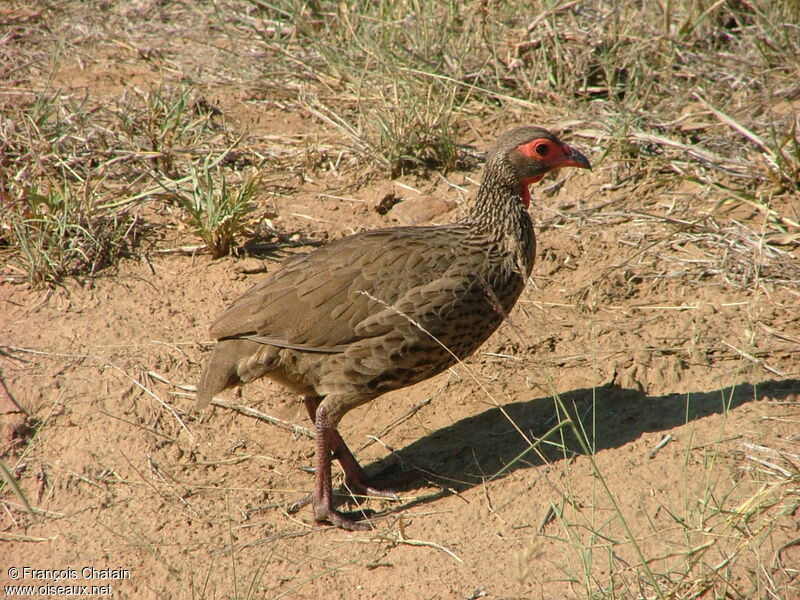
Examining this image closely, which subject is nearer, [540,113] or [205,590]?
[205,590]

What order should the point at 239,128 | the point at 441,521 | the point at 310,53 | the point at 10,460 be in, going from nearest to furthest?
the point at 441,521 → the point at 10,460 → the point at 239,128 → the point at 310,53

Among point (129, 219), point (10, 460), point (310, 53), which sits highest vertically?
point (310, 53)

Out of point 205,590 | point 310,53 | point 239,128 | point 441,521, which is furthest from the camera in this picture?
point 310,53

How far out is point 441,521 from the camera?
4.61 meters

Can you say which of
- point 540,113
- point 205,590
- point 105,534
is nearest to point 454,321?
point 205,590

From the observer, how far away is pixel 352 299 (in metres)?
4.77

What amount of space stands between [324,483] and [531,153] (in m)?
2.20

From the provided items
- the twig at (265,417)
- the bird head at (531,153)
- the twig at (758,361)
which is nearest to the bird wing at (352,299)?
the bird head at (531,153)

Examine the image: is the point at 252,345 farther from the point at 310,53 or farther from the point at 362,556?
the point at 310,53

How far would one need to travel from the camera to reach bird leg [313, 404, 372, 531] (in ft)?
15.6

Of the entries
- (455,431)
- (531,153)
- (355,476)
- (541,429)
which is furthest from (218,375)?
(531,153)

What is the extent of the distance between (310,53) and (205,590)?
5215 millimetres

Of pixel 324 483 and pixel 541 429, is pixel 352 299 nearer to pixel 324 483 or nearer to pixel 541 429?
pixel 324 483

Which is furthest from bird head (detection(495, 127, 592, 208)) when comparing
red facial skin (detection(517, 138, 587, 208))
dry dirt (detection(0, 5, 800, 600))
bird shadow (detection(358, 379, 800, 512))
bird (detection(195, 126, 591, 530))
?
bird shadow (detection(358, 379, 800, 512))
